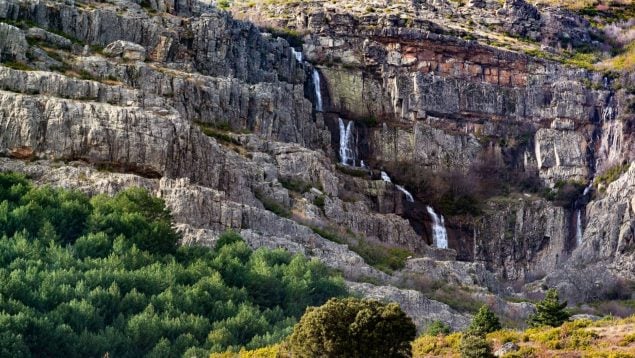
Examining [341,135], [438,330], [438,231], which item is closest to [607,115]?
[438,231]

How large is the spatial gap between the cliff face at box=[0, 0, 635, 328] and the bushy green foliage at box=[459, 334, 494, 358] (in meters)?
16.5

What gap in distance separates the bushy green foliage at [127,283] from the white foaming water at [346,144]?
1841 inches

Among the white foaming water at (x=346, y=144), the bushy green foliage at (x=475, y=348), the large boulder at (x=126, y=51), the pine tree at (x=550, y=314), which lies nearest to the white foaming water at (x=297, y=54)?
the white foaming water at (x=346, y=144)

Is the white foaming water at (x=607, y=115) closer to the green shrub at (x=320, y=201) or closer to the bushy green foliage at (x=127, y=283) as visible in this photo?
the green shrub at (x=320, y=201)

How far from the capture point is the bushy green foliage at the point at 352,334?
32125mm

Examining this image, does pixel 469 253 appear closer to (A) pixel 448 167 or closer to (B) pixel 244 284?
(A) pixel 448 167

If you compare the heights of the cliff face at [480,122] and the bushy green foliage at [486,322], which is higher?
the bushy green foliage at [486,322]

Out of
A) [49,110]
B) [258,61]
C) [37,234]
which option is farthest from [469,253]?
[37,234]

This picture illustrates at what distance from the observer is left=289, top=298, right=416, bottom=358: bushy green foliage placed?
32.1 metres

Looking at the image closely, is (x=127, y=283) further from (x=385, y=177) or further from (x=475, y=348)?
(x=385, y=177)

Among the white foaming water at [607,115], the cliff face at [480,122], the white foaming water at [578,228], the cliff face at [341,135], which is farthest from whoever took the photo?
the white foaming water at [607,115]

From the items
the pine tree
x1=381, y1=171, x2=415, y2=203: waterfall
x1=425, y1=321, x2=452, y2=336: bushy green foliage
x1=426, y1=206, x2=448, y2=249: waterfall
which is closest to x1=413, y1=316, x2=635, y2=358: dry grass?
x1=425, y1=321, x2=452, y2=336: bushy green foliage

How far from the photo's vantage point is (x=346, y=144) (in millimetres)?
101375

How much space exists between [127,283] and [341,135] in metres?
60.9
